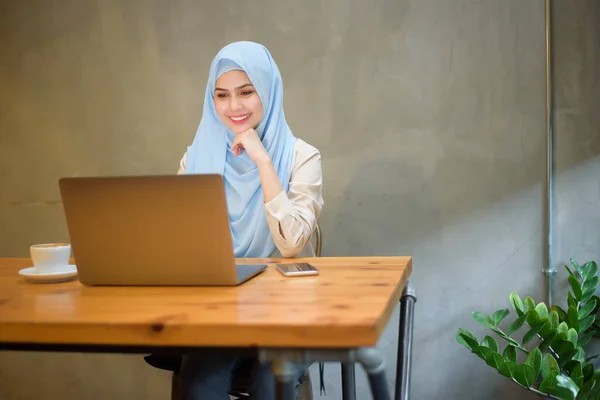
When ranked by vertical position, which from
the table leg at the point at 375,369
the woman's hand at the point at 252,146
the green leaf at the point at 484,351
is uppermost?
the woman's hand at the point at 252,146

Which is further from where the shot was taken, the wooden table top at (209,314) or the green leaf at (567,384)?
the green leaf at (567,384)

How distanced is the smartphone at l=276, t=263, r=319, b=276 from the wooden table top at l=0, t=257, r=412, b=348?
0.18 feet

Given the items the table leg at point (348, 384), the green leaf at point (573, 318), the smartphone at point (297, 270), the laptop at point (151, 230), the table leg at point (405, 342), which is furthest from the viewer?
the green leaf at point (573, 318)

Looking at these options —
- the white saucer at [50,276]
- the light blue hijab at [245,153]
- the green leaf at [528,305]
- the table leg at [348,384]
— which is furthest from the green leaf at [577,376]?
the white saucer at [50,276]

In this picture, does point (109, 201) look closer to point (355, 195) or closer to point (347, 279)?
point (347, 279)

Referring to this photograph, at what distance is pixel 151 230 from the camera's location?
102 centimetres

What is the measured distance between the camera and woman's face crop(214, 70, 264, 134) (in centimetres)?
185

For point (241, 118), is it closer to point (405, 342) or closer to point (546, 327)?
point (405, 342)

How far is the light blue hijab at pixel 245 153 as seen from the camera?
5.85 feet

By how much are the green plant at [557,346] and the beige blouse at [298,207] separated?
2.03 ft

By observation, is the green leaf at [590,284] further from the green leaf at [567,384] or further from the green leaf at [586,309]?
the green leaf at [567,384]

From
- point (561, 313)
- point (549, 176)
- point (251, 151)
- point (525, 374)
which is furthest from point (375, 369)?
point (549, 176)

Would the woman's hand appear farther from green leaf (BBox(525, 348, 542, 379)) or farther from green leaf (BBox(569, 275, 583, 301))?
green leaf (BBox(569, 275, 583, 301))

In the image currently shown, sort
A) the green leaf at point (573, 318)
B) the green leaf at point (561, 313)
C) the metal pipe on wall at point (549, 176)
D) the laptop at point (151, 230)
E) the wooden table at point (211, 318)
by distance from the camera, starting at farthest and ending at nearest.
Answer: the metal pipe on wall at point (549, 176) < the green leaf at point (561, 313) < the green leaf at point (573, 318) < the laptop at point (151, 230) < the wooden table at point (211, 318)
